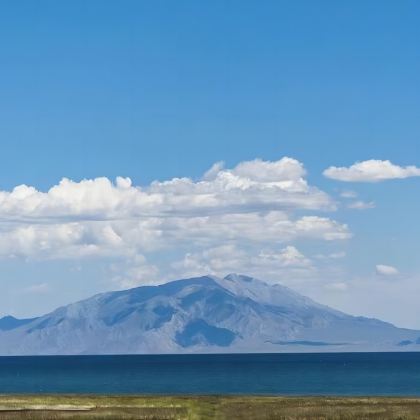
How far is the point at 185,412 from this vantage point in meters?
116

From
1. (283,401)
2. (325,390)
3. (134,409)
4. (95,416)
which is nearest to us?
(95,416)

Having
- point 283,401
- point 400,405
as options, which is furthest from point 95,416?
point 400,405

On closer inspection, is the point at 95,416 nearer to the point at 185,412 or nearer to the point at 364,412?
the point at 185,412

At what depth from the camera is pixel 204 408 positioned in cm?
12194

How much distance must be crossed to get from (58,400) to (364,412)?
45859mm

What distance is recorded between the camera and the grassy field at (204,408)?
112562 mm

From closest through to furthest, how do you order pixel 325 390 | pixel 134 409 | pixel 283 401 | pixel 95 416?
pixel 95 416
pixel 134 409
pixel 283 401
pixel 325 390

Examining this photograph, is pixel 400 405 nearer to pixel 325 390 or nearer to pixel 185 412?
pixel 185 412

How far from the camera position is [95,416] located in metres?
113

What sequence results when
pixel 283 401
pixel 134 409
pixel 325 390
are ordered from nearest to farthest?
1. pixel 134 409
2. pixel 283 401
3. pixel 325 390

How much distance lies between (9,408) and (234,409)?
1245 inches

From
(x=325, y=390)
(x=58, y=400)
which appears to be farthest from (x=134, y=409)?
(x=325, y=390)

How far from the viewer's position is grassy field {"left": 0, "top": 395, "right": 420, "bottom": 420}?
369 feet

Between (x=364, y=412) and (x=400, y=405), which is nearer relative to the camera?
(x=364, y=412)
